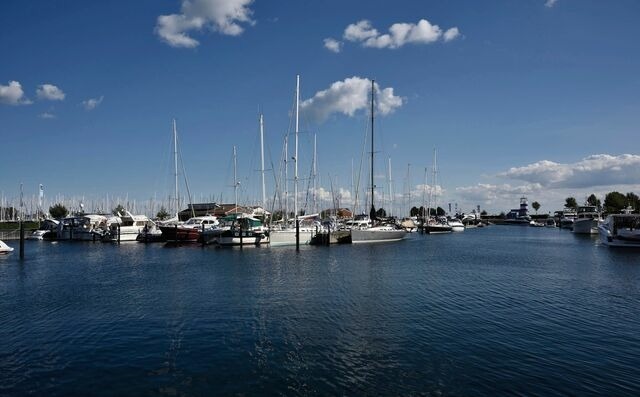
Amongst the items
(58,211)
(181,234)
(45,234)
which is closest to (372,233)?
(181,234)

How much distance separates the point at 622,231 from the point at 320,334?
63.0 m

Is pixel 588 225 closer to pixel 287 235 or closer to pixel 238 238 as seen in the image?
pixel 287 235

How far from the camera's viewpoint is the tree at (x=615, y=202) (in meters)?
164

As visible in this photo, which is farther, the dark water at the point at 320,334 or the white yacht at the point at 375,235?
the white yacht at the point at 375,235

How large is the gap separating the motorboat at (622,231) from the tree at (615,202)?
339 ft

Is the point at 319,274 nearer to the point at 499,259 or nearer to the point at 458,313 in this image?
the point at 458,313

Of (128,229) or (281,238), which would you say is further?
(128,229)

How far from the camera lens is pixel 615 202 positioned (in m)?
168

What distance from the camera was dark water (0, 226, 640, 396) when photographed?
14.4m

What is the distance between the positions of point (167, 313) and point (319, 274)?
17169 mm

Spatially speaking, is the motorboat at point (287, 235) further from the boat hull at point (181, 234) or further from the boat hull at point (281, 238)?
the boat hull at point (181, 234)

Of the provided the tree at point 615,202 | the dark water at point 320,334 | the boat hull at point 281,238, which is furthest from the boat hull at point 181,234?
the tree at point 615,202

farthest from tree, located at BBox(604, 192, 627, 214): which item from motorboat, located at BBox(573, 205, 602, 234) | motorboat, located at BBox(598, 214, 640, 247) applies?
motorboat, located at BBox(598, 214, 640, 247)

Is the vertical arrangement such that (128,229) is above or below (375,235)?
above
